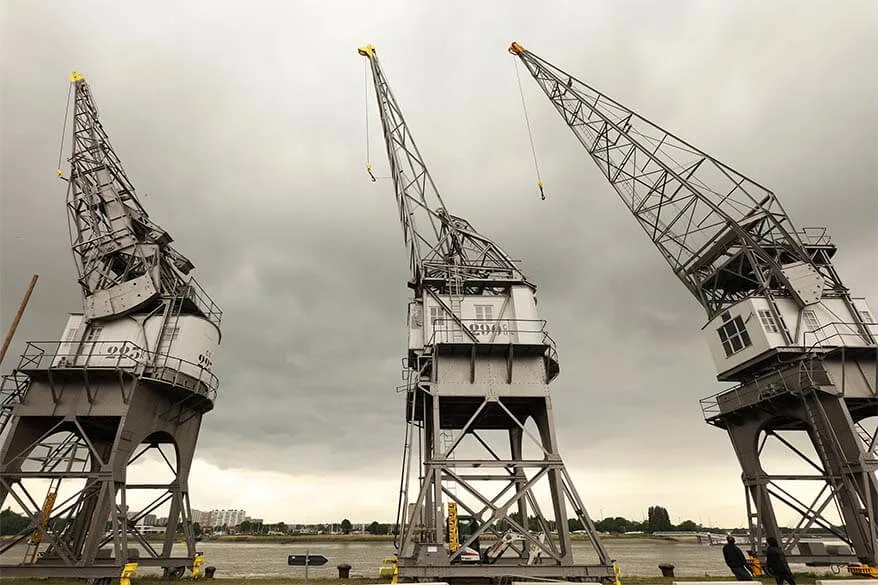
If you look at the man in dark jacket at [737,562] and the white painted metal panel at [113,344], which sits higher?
the white painted metal panel at [113,344]

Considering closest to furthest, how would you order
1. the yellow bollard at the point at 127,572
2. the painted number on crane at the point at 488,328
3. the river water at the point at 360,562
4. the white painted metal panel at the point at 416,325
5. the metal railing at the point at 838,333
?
the yellow bollard at the point at 127,572
the painted number on crane at the point at 488,328
the white painted metal panel at the point at 416,325
the metal railing at the point at 838,333
the river water at the point at 360,562

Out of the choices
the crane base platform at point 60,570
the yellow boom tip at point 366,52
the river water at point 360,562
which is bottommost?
the river water at point 360,562

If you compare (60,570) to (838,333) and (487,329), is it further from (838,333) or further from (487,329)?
(838,333)

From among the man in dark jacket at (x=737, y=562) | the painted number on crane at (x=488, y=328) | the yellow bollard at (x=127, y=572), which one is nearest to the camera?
the man in dark jacket at (x=737, y=562)

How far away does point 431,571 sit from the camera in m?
20.1

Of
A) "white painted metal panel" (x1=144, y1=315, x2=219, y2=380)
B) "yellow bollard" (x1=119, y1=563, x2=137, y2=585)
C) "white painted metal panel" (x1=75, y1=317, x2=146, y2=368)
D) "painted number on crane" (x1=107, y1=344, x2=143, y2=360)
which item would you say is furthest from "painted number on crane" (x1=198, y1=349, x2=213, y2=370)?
"yellow bollard" (x1=119, y1=563, x2=137, y2=585)

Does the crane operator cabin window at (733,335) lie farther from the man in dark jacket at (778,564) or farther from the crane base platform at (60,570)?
the crane base platform at (60,570)

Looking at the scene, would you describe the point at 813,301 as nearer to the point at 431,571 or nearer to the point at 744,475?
the point at 744,475

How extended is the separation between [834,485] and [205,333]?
37.7m

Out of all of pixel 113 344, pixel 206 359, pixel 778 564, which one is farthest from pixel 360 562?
pixel 778 564

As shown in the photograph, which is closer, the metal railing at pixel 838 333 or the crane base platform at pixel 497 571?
the crane base platform at pixel 497 571

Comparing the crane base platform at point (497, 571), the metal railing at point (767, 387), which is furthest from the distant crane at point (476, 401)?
the metal railing at point (767, 387)

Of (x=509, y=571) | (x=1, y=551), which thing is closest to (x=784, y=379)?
(x=509, y=571)

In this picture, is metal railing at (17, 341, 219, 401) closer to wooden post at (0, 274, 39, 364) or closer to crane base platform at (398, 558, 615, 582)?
wooden post at (0, 274, 39, 364)
